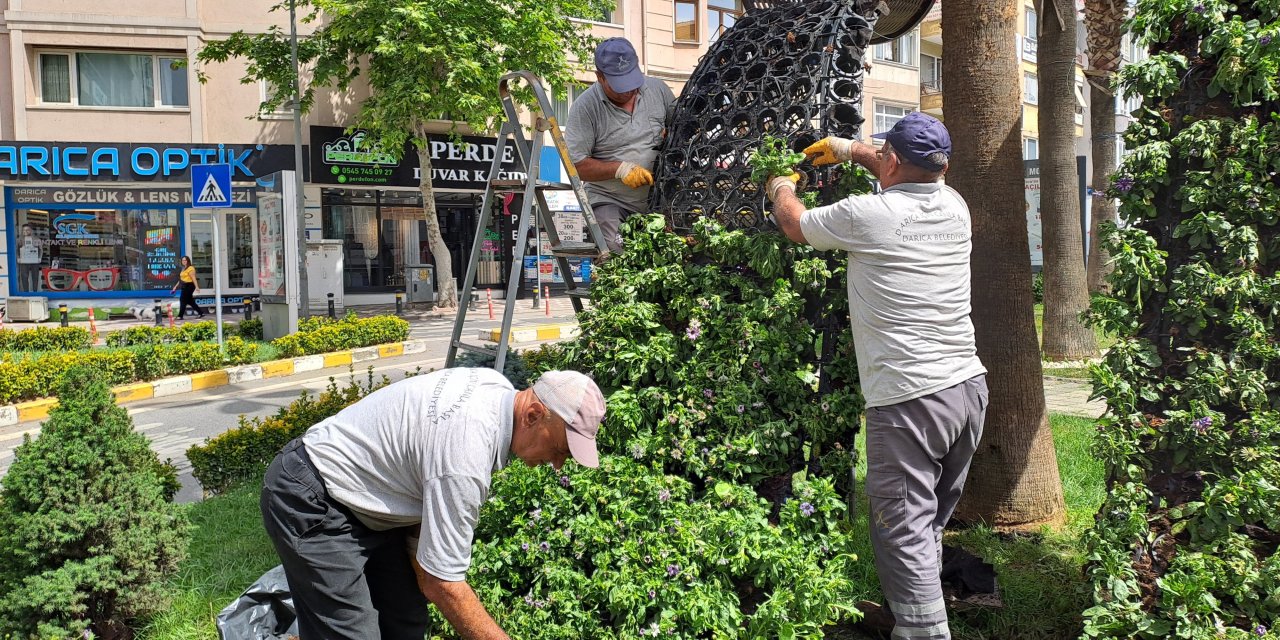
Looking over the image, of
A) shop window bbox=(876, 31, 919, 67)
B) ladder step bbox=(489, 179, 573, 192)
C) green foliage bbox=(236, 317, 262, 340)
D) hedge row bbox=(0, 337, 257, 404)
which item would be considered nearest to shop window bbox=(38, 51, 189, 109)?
green foliage bbox=(236, 317, 262, 340)

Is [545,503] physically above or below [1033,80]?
below

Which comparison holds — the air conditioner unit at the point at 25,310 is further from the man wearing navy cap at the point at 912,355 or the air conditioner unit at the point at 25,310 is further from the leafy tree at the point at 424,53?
the man wearing navy cap at the point at 912,355

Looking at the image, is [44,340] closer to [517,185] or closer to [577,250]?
[517,185]

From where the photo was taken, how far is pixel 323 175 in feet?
73.2

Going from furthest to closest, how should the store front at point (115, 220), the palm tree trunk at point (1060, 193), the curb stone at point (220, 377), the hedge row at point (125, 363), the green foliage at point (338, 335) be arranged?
1. the store front at point (115, 220)
2. the green foliage at point (338, 335)
3. the hedge row at point (125, 363)
4. the curb stone at point (220, 377)
5. the palm tree trunk at point (1060, 193)

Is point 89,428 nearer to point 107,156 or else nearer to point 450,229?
point 107,156

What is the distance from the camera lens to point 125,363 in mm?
10992

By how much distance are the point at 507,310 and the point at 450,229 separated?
22.1m

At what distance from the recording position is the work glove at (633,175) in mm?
4301

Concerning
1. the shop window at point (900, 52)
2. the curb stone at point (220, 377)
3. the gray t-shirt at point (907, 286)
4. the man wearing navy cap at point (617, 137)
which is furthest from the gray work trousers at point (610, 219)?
the shop window at point (900, 52)

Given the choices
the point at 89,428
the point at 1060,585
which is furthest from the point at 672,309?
the point at 89,428

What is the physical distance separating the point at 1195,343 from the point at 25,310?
22985 mm

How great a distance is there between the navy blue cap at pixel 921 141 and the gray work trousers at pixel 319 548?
81.4 inches

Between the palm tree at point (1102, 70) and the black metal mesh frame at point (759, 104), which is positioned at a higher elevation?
the palm tree at point (1102, 70)
